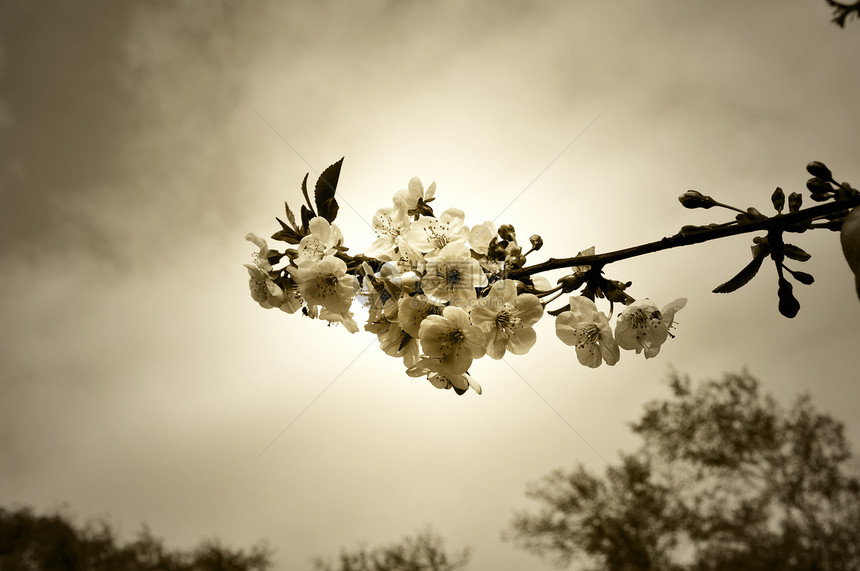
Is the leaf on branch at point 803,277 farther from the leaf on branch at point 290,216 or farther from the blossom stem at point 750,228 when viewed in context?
the leaf on branch at point 290,216

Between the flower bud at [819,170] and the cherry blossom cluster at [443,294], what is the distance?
41cm

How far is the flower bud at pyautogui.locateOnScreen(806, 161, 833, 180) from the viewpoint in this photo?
3.31 ft

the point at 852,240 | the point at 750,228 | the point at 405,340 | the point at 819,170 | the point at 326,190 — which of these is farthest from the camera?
the point at 326,190

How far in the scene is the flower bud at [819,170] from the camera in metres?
1.01

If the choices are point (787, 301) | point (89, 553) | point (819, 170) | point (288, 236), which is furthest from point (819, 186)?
point (89, 553)

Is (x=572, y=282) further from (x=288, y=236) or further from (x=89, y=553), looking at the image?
(x=89, y=553)

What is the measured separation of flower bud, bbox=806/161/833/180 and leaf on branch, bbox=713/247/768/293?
0.71ft

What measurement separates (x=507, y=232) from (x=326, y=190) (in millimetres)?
524

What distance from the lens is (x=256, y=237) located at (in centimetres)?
138

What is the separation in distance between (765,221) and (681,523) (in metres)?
18.3

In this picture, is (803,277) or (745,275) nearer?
(745,275)

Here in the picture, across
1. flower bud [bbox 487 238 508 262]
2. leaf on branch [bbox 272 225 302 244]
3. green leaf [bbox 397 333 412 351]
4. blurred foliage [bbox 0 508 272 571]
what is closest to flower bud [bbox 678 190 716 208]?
flower bud [bbox 487 238 508 262]

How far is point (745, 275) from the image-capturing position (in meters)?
1.03

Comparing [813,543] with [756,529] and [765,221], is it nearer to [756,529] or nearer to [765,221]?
[756,529]
